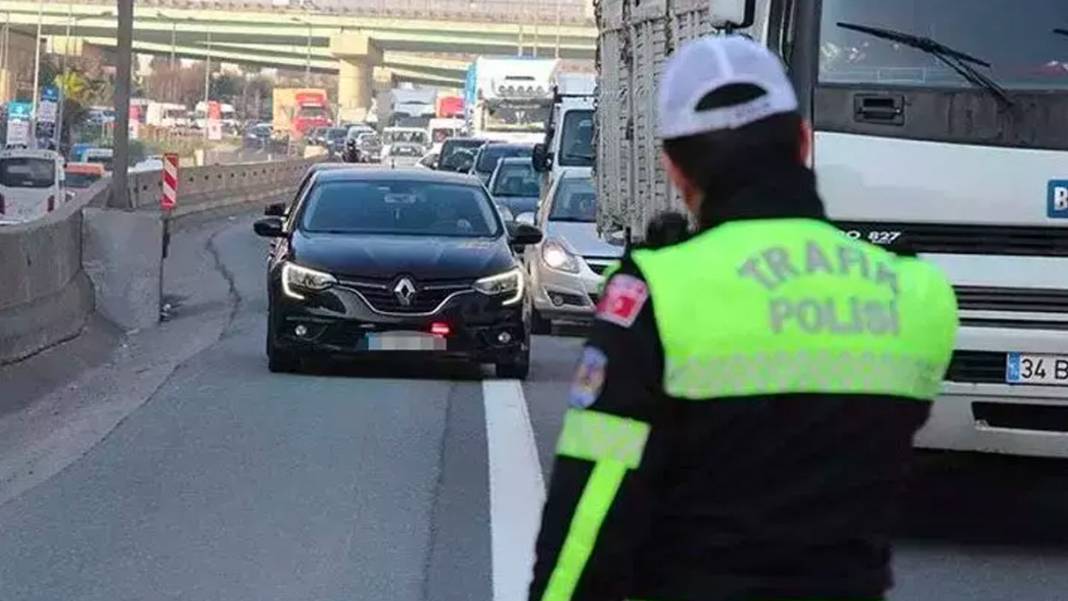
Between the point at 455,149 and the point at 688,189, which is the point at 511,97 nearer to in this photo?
the point at 455,149

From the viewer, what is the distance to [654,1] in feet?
41.5

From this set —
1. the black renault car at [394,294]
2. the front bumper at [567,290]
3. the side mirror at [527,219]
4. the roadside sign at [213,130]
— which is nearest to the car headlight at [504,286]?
the black renault car at [394,294]

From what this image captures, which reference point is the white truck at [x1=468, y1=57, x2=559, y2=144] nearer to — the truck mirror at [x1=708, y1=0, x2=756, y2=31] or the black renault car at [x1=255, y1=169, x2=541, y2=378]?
the black renault car at [x1=255, y1=169, x2=541, y2=378]

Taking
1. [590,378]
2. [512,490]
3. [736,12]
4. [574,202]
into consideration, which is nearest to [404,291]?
[512,490]

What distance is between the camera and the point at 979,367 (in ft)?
29.8

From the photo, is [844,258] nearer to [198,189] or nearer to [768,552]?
[768,552]

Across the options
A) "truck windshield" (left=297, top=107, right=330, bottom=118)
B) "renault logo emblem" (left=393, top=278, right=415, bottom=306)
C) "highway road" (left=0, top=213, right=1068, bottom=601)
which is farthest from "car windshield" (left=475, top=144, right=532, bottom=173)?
"truck windshield" (left=297, top=107, right=330, bottom=118)

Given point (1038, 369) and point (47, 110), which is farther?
point (47, 110)

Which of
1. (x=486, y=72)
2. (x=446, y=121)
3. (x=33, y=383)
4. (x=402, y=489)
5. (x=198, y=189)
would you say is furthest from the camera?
(x=446, y=121)

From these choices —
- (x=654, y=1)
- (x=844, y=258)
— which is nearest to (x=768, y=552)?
(x=844, y=258)

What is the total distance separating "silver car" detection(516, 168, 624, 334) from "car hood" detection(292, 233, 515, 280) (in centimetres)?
321

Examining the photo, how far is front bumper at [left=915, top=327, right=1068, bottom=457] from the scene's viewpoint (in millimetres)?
9047

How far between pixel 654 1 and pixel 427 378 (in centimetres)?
445

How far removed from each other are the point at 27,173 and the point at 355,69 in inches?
3036
